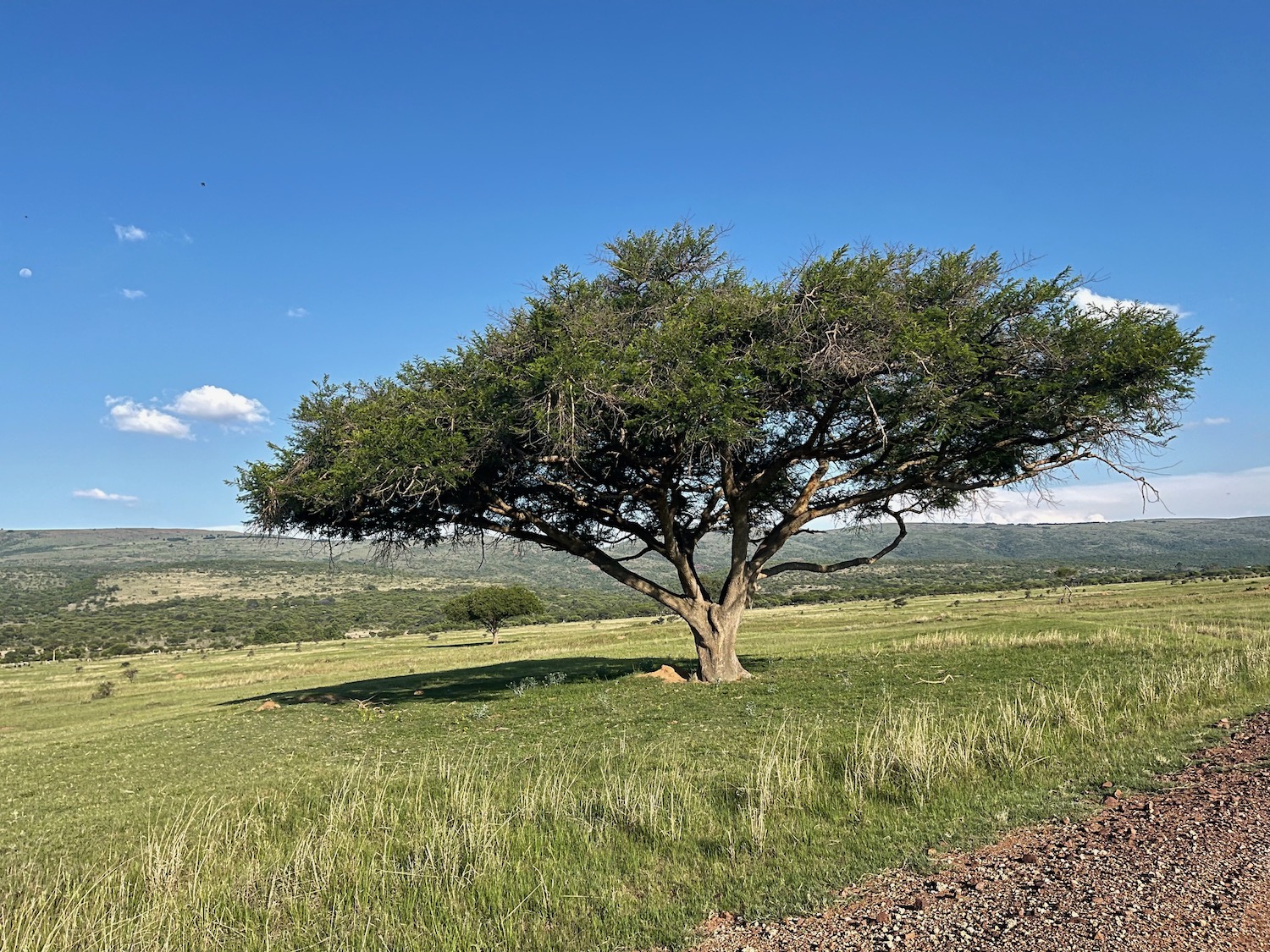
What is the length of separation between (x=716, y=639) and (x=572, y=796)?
1164cm

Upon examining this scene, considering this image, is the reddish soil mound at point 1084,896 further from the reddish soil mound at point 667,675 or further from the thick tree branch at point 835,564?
the reddish soil mound at point 667,675

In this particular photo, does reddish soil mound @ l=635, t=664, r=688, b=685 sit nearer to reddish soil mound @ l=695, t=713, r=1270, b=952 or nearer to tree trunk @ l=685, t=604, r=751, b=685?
tree trunk @ l=685, t=604, r=751, b=685

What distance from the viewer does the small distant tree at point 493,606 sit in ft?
248

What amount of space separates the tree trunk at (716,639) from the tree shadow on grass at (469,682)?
116 inches

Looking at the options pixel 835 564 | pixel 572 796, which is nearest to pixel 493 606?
pixel 835 564

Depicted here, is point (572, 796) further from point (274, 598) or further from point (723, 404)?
point (274, 598)

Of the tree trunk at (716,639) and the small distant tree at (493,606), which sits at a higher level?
the tree trunk at (716,639)

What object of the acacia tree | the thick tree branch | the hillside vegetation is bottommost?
the hillside vegetation

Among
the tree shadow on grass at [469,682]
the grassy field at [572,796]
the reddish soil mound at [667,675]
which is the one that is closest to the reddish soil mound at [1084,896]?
the grassy field at [572,796]

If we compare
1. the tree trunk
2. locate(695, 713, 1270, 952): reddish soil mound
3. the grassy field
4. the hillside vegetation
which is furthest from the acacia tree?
the hillside vegetation

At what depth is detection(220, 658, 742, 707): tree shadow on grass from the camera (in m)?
22.5

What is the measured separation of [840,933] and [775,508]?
1861 cm

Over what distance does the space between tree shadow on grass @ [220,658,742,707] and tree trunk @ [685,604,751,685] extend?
2951 mm

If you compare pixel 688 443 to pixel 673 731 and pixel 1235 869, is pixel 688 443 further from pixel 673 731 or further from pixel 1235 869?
pixel 1235 869
